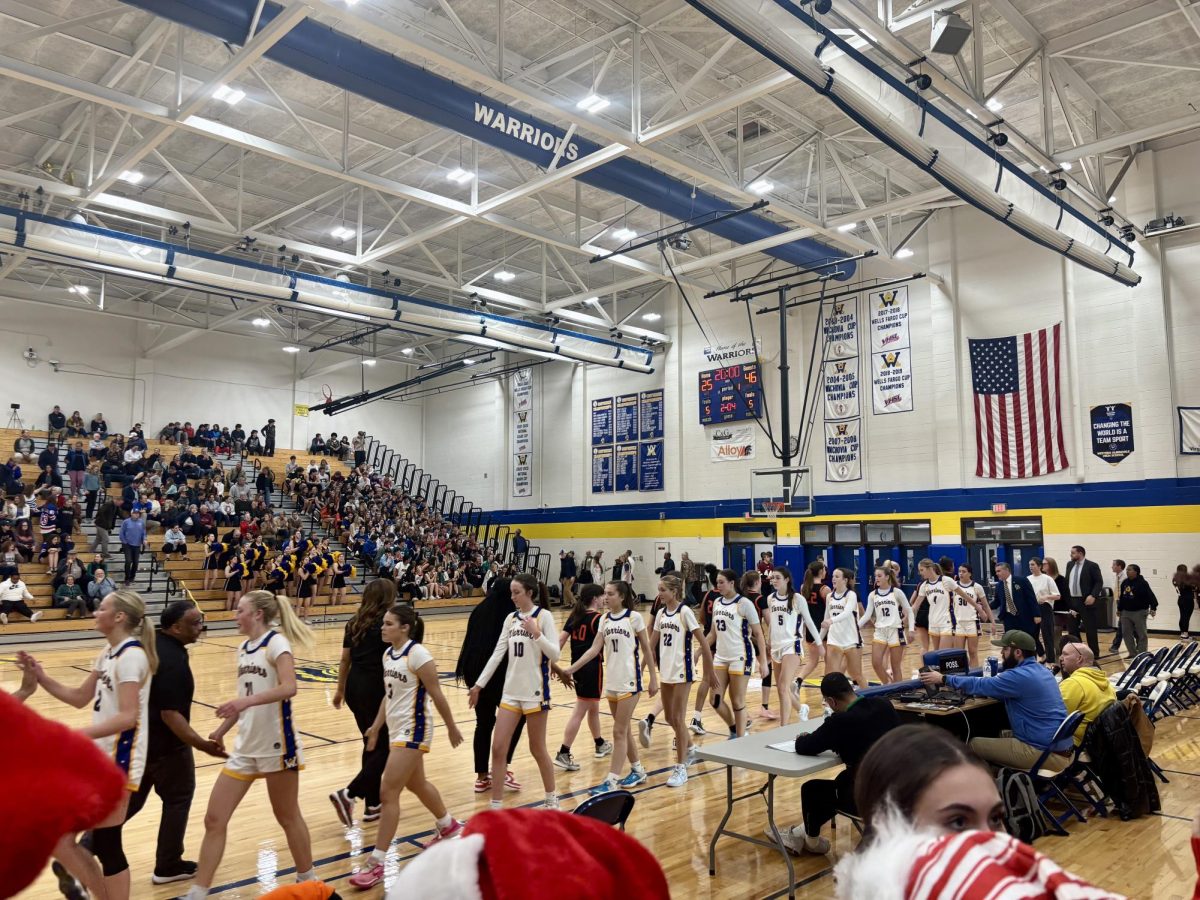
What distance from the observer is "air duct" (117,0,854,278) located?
987 cm

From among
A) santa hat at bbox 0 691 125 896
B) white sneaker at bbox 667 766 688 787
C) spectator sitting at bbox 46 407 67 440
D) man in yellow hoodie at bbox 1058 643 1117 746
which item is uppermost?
spectator sitting at bbox 46 407 67 440

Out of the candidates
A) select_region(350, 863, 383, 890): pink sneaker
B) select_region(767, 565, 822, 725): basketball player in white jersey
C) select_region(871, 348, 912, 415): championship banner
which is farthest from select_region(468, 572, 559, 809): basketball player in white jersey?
select_region(871, 348, 912, 415): championship banner

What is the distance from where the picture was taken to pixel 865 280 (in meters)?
21.9

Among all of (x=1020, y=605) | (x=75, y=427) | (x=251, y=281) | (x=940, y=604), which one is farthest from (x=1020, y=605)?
(x=75, y=427)

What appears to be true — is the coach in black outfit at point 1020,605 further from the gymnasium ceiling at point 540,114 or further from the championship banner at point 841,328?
the championship banner at point 841,328

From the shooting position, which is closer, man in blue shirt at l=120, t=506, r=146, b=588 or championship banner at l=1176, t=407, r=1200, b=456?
championship banner at l=1176, t=407, r=1200, b=456

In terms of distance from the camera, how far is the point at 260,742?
4.60m

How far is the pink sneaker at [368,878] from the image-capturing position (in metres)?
5.03

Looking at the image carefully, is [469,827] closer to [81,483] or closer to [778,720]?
[778,720]

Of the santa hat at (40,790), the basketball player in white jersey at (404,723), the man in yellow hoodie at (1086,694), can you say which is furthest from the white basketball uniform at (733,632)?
the santa hat at (40,790)

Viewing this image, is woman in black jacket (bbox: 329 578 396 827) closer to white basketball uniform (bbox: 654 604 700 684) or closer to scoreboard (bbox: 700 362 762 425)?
white basketball uniform (bbox: 654 604 700 684)

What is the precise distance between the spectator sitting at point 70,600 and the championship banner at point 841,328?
17985mm

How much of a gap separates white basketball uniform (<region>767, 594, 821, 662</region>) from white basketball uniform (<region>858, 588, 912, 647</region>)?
4.60 ft

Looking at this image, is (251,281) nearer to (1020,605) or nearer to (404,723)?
(404,723)
